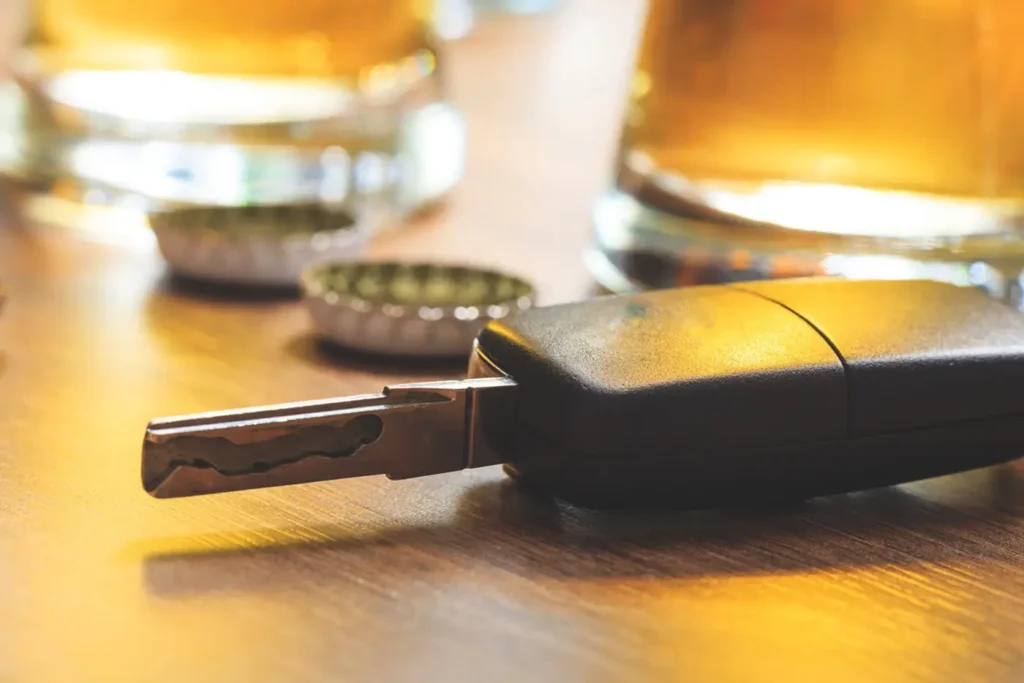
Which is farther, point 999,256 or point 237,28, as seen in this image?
point 237,28

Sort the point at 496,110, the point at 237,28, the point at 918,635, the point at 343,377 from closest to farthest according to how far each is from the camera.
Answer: the point at 918,635 < the point at 343,377 < the point at 237,28 < the point at 496,110

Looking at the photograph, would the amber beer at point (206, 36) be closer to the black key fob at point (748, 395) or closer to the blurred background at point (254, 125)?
the blurred background at point (254, 125)

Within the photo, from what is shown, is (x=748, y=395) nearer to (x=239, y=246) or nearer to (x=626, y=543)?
(x=626, y=543)

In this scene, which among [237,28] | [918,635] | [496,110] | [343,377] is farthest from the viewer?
[496,110]

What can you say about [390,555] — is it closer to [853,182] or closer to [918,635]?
[918,635]

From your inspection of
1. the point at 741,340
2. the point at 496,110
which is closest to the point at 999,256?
the point at 741,340

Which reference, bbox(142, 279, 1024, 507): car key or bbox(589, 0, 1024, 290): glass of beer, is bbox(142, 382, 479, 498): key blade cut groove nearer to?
bbox(142, 279, 1024, 507): car key

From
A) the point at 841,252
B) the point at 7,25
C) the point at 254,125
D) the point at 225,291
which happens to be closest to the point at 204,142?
the point at 254,125
